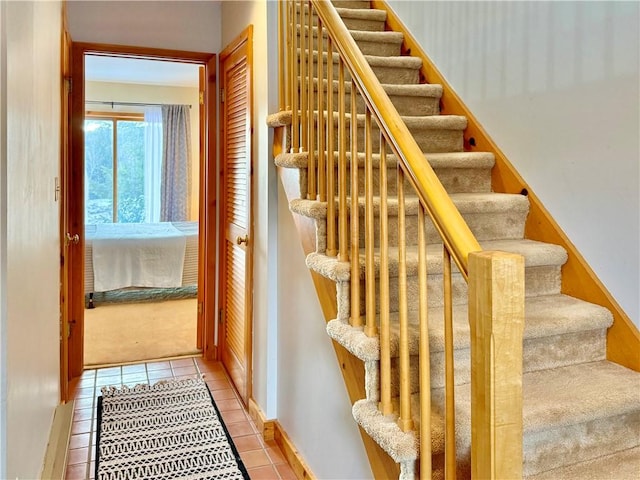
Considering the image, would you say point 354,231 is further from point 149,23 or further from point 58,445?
point 149,23

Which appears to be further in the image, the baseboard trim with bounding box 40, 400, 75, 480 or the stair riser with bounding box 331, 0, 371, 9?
the stair riser with bounding box 331, 0, 371, 9

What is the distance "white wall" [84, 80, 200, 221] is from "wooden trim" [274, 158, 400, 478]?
18.1 ft

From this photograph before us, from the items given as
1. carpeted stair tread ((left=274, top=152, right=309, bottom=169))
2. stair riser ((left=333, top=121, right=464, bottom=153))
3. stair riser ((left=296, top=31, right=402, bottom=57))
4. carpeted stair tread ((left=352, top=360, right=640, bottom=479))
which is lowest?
carpeted stair tread ((left=352, top=360, right=640, bottom=479))

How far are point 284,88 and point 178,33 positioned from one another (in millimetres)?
1561

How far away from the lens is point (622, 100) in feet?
5.76

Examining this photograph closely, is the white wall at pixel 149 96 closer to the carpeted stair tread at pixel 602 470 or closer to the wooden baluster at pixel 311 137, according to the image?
the wooden baluster at pixel 311 137

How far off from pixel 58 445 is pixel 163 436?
24.7 inches

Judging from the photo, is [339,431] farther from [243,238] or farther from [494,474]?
[243,238]

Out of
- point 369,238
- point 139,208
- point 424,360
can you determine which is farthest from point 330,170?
point 139,208

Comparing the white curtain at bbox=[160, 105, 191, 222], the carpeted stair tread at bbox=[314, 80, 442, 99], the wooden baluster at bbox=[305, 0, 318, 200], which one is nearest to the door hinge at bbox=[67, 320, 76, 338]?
the wooden baluster at bbox=[305, 0, 318, 200]

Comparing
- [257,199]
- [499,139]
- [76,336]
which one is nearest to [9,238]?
[257,199]

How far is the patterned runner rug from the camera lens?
2371 millimetres

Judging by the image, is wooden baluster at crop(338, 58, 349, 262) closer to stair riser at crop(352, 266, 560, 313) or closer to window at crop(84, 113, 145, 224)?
stair riser at crop(352, 266, 560, 313)

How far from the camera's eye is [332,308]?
1.84m
